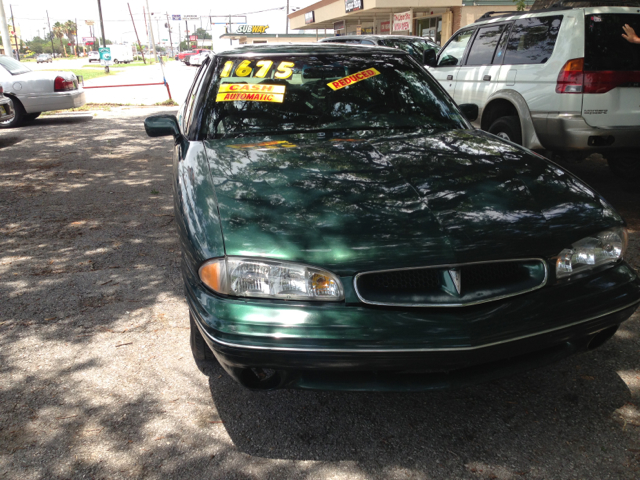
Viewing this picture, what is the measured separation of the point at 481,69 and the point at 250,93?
13.6 ft

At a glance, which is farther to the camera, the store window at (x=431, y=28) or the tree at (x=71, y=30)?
the tree at (x=71, y=30)

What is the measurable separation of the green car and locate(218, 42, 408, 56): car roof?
1227mm

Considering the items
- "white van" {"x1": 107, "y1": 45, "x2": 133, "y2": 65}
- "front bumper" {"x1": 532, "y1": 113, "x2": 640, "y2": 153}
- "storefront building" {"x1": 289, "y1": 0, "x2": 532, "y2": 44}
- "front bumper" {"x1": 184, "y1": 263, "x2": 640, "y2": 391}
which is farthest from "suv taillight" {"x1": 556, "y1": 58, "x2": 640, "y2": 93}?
"white van" {"x1": 107, "y1": 45, "x2": 133, "y2": 65}

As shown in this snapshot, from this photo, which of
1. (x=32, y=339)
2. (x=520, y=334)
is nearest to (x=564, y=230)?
(x=520, y=334)

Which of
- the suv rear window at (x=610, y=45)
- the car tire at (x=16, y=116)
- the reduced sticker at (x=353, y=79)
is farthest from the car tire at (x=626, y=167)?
the car tire at (x=16, y=116)

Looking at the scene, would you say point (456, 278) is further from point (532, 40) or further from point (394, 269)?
point (532, 40)

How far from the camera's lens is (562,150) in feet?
17.5

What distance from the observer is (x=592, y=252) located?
2260mm

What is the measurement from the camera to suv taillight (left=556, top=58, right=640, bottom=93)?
504 centimetres

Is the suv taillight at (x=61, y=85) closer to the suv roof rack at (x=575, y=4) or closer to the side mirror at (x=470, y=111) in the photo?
the suv roof rack at (x=575, y=4)

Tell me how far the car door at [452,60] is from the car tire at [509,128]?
3.83ft

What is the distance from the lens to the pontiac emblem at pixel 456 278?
2006 millimetres

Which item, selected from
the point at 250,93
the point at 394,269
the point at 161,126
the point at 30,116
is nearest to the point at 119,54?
the point at 30,116

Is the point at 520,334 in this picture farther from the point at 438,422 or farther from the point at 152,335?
the point at 152,335
